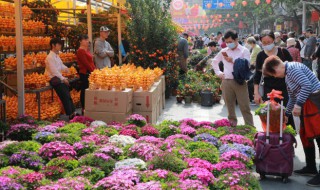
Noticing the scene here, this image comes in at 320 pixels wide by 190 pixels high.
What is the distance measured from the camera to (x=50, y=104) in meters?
10.0

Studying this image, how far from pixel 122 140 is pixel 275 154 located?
1.92 m

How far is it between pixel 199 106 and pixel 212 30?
11482cm

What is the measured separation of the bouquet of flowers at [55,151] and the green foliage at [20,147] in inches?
7.8

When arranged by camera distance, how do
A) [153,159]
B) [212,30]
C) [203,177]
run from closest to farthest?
[203,177], [153,159], [212,30]

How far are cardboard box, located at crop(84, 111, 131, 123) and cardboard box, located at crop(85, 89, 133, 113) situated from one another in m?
0.05

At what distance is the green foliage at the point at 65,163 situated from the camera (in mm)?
4727

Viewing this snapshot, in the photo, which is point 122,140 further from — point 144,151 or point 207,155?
point 207,155

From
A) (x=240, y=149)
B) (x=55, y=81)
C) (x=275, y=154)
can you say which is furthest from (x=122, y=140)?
(x=55, y=81)

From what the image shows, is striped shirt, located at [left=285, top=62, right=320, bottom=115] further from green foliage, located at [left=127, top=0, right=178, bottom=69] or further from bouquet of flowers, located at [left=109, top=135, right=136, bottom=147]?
green foliage, located at [left=127, top=0, right=178, bottom=69]

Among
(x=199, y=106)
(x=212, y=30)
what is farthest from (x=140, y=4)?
(x=212, y=30)

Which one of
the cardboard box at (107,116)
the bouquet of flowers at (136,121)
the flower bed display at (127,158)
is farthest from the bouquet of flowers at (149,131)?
the cardboard box at (107,116)

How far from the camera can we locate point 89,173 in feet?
14.5

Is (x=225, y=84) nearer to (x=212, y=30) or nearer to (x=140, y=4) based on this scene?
(x=140, y=4)

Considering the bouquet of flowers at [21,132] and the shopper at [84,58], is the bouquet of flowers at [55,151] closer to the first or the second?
the bouquet of flowers at [21,132]
